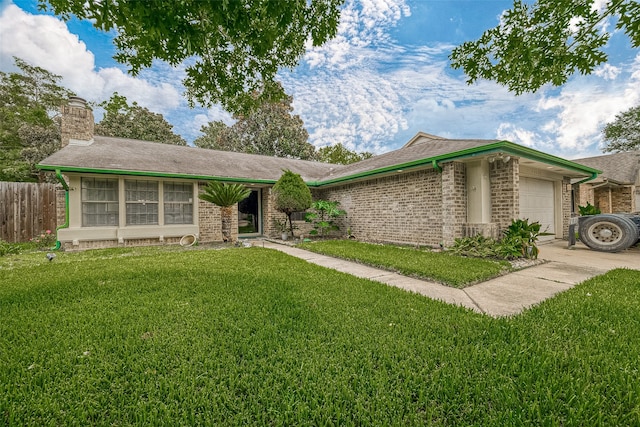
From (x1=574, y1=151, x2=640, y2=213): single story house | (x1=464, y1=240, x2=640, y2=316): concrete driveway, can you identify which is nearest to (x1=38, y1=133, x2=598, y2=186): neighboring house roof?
(x1=464, y1=240, x2=640, y2=316): concrete driveway

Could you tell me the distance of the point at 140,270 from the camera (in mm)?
4523

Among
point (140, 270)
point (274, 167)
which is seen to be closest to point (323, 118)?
point (274, 167)

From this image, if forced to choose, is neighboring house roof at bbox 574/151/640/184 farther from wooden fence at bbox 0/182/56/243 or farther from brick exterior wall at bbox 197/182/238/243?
wooden fence at bbox 0/182/56/243

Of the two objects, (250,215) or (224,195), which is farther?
(250,215)

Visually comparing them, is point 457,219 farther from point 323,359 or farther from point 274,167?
point 274,167

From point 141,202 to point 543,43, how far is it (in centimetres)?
1074

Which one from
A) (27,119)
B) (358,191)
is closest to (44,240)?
(358,191)

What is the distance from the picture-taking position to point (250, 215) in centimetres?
1250

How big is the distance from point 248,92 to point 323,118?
19.2 metres

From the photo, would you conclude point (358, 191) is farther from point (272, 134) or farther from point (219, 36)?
point (272, 134)

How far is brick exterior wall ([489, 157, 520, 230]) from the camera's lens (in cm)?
627

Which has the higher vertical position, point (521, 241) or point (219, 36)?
point (219, 36)

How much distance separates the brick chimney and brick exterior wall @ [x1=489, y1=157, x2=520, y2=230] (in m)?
13.4

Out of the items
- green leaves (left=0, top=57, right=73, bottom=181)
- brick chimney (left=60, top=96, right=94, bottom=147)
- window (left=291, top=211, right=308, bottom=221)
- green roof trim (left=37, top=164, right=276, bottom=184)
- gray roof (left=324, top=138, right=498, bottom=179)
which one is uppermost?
green leaves (left=0, top=57, right=73, bottom=181)
